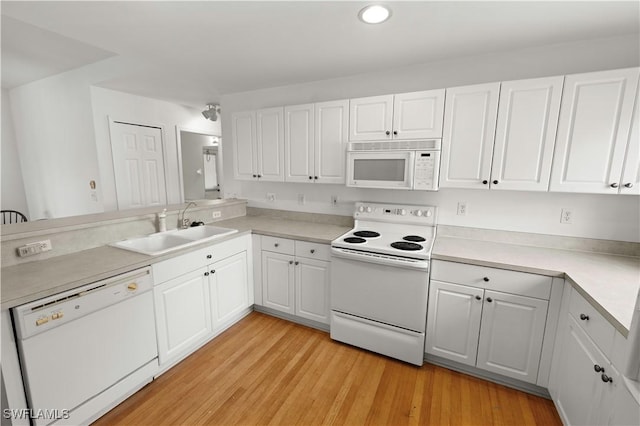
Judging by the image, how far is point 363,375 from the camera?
1.98 meters

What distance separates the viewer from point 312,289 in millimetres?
2441

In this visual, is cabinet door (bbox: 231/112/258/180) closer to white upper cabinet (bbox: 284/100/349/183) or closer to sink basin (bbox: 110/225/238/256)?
white upper cabinet (bbox: 284/100/349/183)

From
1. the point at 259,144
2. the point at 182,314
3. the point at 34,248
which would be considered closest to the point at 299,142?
the point at 259,144

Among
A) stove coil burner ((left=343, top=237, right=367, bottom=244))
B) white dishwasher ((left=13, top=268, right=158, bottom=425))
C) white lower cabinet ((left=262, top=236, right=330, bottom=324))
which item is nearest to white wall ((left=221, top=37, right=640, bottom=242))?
stove coil burner ((left=343, top=237, right=367, bottom=244))

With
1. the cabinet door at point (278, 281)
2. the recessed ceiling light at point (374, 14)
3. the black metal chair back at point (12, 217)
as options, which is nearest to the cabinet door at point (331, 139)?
the recessed ceiling light at point (374, 14)

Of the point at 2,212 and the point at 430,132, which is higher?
the point at 430,132

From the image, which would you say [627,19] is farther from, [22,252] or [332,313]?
[22,252]

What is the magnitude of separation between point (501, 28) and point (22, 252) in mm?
3275

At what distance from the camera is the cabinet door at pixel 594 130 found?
1592 millimetres

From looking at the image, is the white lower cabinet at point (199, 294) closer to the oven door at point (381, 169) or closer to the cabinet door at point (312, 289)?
the cabinet door at point (312, 289)

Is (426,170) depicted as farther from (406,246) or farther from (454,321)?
(454,321)

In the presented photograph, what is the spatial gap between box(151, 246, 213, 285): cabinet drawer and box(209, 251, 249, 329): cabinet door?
0.45 ft

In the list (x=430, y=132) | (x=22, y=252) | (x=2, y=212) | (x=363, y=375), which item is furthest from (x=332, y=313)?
(x=2, y=212)

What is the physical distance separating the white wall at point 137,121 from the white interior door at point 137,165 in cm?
7
